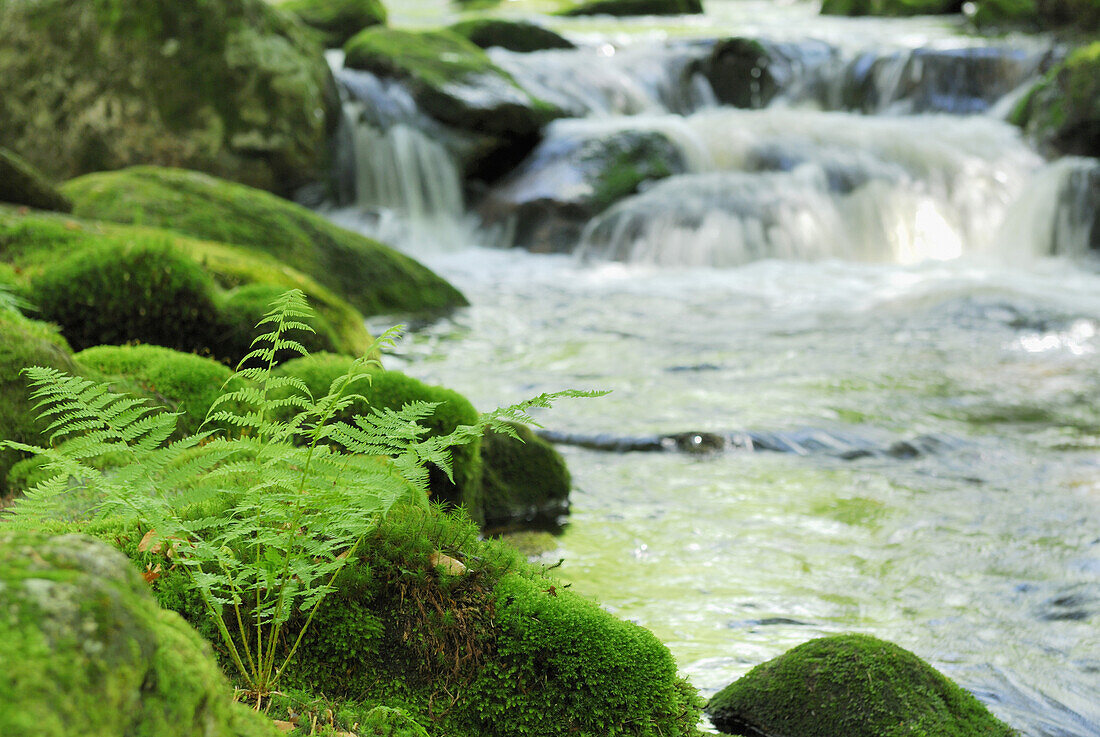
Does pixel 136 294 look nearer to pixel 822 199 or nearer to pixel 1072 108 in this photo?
pixel 822 199

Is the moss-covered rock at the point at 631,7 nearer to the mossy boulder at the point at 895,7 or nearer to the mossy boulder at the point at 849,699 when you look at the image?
the mossy boulder at the point at 895,7

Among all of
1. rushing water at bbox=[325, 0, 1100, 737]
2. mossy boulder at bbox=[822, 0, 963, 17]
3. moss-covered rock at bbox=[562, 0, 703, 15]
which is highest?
mossy boulder at bbox=[822, 0, 963, 17]

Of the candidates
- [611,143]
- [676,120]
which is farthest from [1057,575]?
[676,120]

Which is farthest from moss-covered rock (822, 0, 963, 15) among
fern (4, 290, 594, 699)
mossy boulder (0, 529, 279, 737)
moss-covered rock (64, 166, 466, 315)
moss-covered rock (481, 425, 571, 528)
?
mossy boulder (0, 529, 279, 737)

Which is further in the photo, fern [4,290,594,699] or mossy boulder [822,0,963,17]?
mossy boulder [822,0,963,17]

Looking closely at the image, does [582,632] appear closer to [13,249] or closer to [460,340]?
[13,249]

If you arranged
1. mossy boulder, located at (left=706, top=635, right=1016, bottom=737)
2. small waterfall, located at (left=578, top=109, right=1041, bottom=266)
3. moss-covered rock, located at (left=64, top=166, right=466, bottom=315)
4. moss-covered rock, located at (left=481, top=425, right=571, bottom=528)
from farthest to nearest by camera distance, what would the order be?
1. small waterfall, located at (left=578, top=109, right=1041, bottom=266)
2. moss-covered rock, located at (left=64, top=166, right=466, bottom=315)
3. moss-covered rock, located at (left=481, top=425, right=571, bottom=528)
4. mossy boulder, located at (left=706, top=635, right=1016, bottom=737)

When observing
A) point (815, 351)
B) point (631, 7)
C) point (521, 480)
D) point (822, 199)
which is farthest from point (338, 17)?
point (521, 480)

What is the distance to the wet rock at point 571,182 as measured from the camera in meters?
15.2

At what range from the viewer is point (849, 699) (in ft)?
10.4

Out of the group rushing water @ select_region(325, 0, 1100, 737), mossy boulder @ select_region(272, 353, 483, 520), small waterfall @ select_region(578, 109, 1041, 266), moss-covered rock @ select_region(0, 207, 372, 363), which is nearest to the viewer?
mossy boulder @ select_region(272, 353, 483, 520)

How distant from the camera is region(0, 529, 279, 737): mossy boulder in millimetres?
1279

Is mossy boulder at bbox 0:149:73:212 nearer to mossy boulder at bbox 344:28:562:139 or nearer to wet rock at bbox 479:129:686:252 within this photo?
wet rock at bbox 479:129:686:252

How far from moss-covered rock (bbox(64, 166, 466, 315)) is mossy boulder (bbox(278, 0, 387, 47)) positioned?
11.0m
